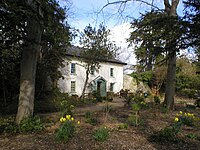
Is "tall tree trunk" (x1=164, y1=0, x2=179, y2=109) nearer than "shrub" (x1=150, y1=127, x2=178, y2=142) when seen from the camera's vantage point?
No

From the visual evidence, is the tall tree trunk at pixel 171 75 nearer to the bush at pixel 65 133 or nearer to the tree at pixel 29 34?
the tree at pixel 29 34

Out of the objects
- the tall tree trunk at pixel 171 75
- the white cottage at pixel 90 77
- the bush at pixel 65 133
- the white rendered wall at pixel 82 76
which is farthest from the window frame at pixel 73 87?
the bush at pixel 65 133

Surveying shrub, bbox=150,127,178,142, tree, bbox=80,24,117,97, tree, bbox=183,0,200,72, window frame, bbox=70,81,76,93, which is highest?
tree, bbox=80,24,117,97

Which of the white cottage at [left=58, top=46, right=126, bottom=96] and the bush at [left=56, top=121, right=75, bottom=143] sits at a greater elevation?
the white cottage at [left=58, top=46, right=126, bottom=96]

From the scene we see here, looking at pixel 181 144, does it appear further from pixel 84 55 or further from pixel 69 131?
pixel 84 55

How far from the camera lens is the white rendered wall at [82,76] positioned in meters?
25.7

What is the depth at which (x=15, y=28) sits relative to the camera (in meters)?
6.20

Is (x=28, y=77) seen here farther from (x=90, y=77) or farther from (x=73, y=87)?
(x=90, y=77)

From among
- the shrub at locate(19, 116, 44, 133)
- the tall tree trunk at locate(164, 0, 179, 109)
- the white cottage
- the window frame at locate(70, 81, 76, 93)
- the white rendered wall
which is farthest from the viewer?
the window frame at locate(70, 81, 76, 93)

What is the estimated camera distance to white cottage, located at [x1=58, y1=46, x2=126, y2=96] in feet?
83.9

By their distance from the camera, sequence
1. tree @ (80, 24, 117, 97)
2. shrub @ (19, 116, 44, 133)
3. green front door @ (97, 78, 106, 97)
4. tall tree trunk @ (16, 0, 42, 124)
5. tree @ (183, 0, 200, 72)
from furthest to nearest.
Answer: green front door @ (97, 78, 106, 97) → tree @ (80, 24, 117, 97) → tall tree trunk @ (16, 0, 42, 124) → shrub @ (19, 116, 44, 133) → tree @ (183, 0, 200, 72)

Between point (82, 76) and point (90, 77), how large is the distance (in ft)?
4.69

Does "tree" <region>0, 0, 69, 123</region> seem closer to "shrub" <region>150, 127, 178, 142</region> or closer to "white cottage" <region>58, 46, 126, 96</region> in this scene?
"shrub" <region>150, 127, 178, 142</region>

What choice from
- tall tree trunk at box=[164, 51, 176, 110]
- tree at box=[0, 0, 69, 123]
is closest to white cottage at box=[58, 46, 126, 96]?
tall tree trunk at box=[164, 51, 176, 110]
